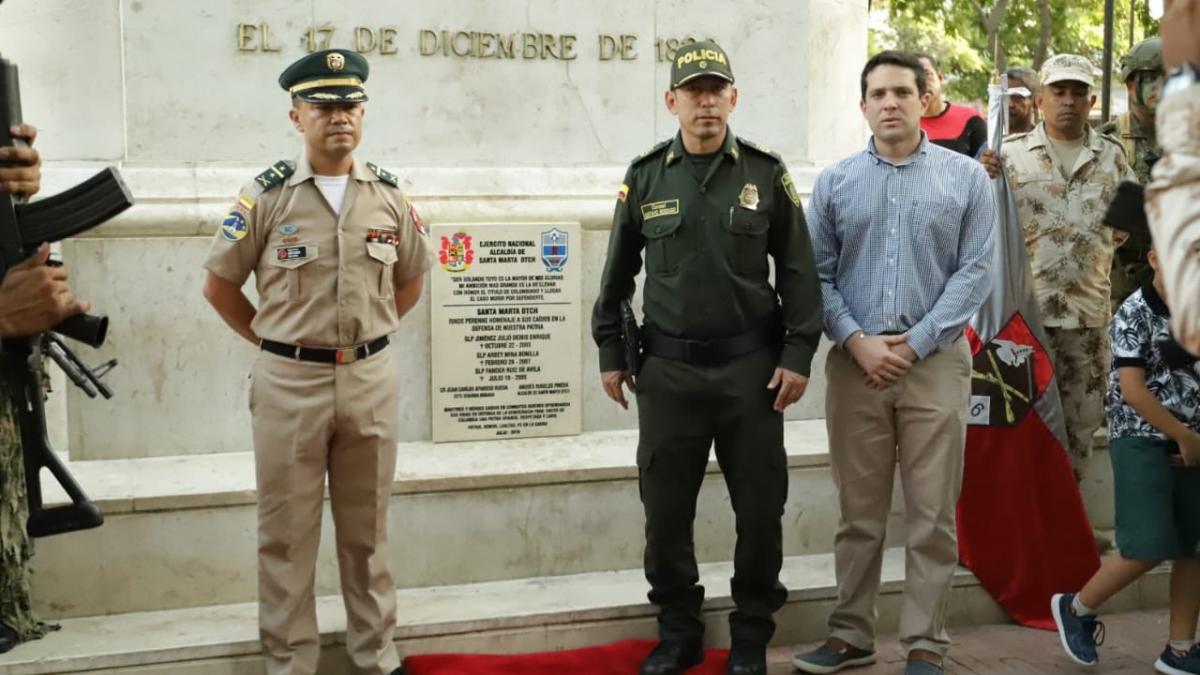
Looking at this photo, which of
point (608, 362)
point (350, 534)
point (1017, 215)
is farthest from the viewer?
point (1017, 215)

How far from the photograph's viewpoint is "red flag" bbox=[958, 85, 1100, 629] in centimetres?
598

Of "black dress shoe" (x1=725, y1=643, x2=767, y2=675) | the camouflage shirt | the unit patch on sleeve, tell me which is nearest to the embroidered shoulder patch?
"black dress shoe" (x1=725, y1=643, x2=767, y2=675)

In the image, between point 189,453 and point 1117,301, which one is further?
point 1117,301

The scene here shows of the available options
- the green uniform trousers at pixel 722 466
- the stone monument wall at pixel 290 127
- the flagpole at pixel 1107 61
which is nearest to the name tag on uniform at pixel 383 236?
the green uniform trousers at pixel 722 466

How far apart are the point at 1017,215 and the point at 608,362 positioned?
1.91 metres

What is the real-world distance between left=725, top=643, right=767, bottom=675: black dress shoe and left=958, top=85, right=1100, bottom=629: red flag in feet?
4.23

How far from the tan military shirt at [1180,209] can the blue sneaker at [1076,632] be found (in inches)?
132

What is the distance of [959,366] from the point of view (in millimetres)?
5250

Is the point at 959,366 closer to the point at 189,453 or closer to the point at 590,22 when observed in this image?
the point at 590,22

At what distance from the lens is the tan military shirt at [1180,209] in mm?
2438

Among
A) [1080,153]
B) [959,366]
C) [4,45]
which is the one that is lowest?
[959,366]

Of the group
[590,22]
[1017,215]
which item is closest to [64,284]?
[590,22]

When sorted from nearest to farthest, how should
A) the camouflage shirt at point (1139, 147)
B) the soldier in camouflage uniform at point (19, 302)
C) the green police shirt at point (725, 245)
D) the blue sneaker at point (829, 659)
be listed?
the soldier in camouflage uniform at point (19, 302) → the green police shirt at point (725, 245) → the blue sneaker at point (829, 659) → the camouflage shirt at point (1139, 147)

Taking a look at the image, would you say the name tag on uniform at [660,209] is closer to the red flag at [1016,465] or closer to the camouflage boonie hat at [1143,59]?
the red flag at [1016,465]
